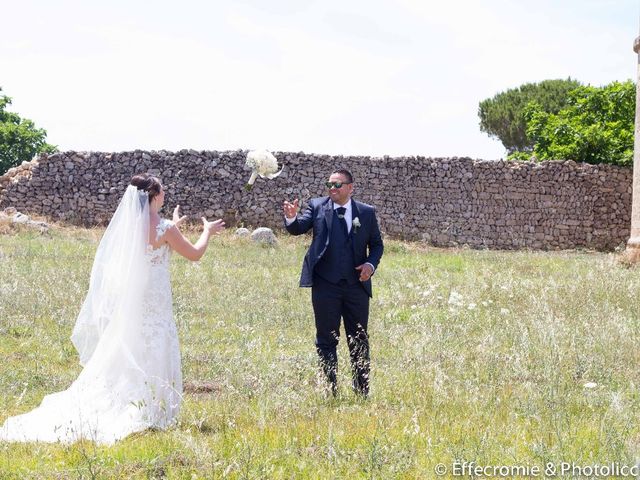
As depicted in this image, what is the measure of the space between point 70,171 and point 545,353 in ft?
63.6

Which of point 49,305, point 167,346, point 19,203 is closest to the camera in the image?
point 167,346

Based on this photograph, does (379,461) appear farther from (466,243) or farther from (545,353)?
(466,243)

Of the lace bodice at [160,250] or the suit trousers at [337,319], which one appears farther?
the suit trousers at [337,319]

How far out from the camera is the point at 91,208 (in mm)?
23312

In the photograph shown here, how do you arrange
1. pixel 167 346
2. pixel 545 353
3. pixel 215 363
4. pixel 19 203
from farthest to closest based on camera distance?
1. pixel 19 203
2. pixel 215 363
3. pixel 545 353
4. pixel 167 346

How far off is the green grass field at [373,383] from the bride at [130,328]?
0.36 m

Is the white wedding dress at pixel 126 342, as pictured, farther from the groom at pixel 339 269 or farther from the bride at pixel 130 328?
the groom at pixel 339 269

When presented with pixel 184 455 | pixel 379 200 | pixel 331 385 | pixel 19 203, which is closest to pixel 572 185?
pixel 379 200

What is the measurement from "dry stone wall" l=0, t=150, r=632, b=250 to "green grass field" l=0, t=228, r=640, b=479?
36.5 feet

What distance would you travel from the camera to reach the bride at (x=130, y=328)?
5496mm

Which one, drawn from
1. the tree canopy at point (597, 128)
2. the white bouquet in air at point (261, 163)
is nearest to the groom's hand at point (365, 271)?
the white bouquet in air at point (261, 163)

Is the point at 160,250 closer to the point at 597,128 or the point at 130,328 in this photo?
the point at 130,328

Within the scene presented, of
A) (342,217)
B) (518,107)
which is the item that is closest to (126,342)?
(342,217)

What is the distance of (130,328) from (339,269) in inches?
65.6
